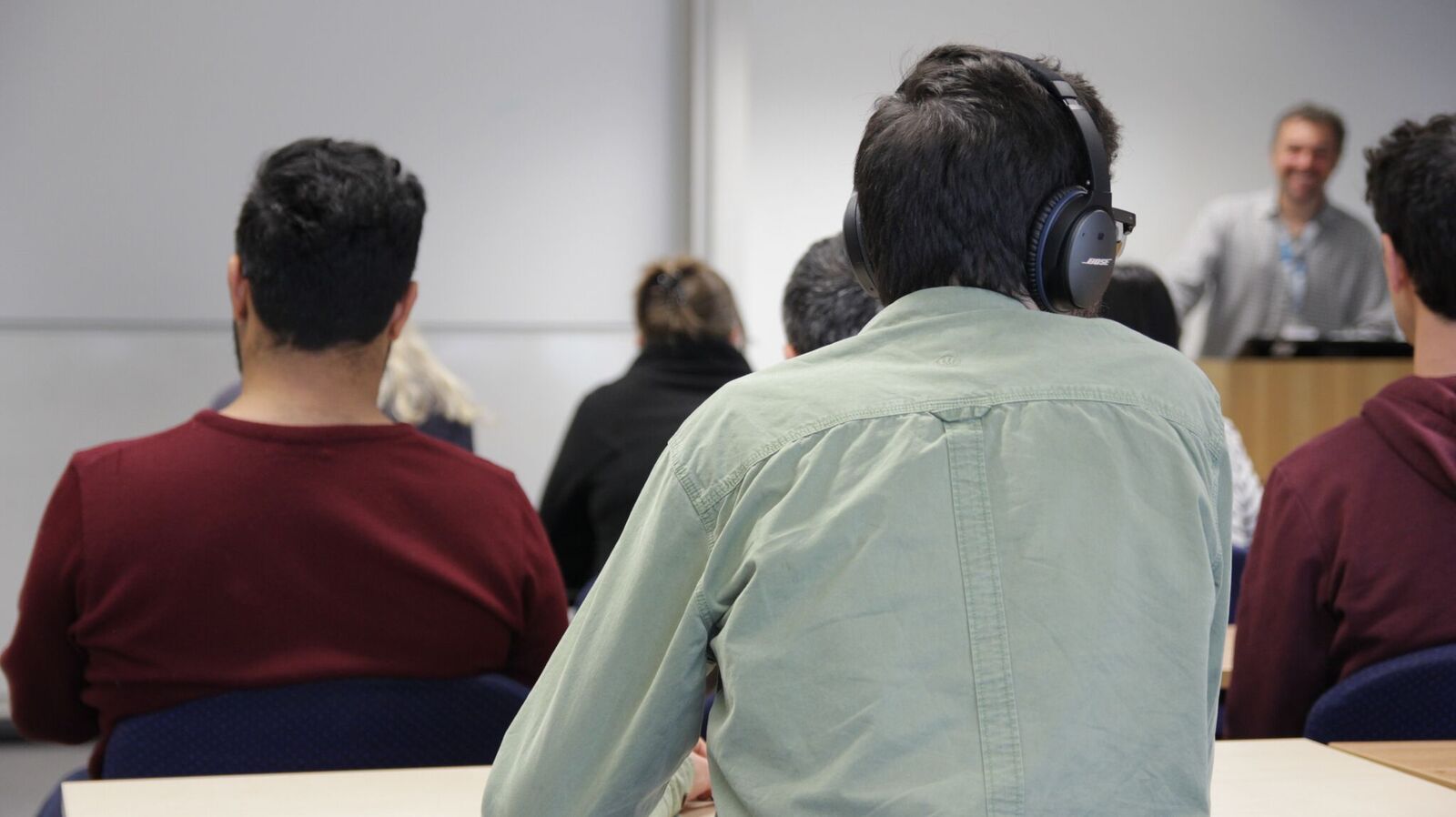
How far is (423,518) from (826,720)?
850mm

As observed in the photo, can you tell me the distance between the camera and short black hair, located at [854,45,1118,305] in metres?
0.96

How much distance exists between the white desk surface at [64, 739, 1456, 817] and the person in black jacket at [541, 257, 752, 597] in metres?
1.48

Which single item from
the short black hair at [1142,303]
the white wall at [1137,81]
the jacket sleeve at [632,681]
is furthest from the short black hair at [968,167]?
the white wall at [1137,81]

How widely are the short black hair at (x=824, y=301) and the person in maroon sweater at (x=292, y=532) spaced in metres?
0.50

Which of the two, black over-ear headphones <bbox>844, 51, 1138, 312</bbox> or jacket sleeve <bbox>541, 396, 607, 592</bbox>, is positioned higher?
black over-ear headphones <bbox>844, 51, 1138, 312</bbox>

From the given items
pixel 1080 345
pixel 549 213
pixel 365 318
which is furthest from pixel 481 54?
pixel 1080 345

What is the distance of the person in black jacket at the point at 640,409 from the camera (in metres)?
2.88

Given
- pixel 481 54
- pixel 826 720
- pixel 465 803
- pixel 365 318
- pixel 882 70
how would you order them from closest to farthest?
pixel 826 720, pixel 465 803, pixel 365 318, pixel 481 54, pixel 882 70

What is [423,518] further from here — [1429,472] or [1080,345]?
[1429,472]

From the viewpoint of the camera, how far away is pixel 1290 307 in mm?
5059

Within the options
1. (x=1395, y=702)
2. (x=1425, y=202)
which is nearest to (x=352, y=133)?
(x=1425, y=202)

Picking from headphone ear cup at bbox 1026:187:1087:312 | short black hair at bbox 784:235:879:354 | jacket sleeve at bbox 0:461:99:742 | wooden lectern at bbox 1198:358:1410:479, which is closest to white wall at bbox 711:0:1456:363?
wooden lectern at bbox 1198:358:1410:479

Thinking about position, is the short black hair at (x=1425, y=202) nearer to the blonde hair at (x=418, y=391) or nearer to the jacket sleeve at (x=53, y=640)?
the jacket sleeve at (x=53, y=640)

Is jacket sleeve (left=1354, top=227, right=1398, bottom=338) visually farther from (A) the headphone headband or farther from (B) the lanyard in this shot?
(A) the headphone headband
